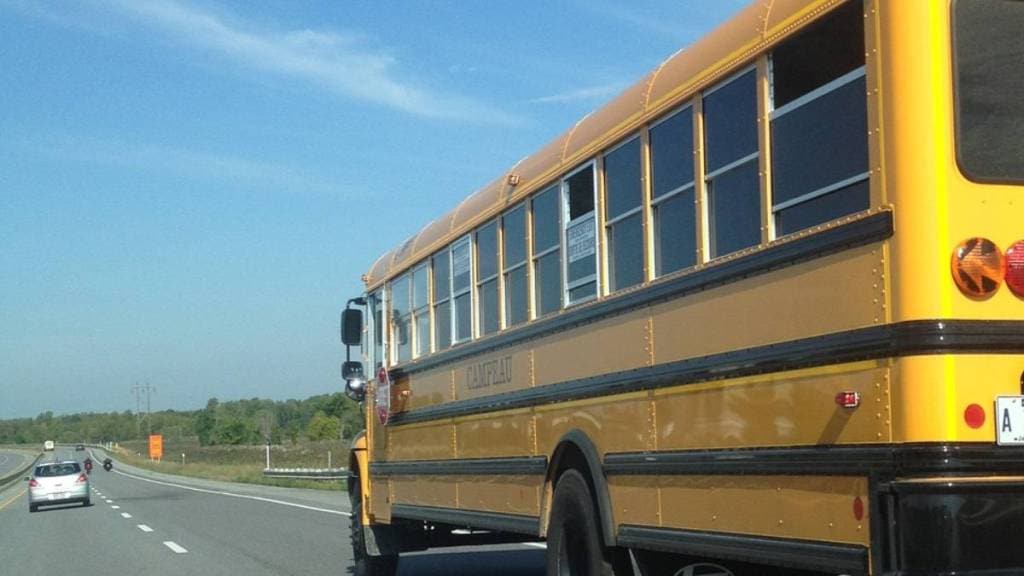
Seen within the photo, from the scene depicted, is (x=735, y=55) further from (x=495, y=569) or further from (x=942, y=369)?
(x=495, y=569)

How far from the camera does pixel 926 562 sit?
4.40m

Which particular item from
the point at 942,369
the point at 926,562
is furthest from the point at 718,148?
the point at 926,562

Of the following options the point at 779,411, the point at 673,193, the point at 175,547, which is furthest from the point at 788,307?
the point at 175,547

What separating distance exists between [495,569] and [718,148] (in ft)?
27.0

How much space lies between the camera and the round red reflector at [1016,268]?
180 inches

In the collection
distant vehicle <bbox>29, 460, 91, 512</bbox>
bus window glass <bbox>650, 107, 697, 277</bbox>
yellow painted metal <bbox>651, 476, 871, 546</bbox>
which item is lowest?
distant vehicle <bbox>29, 460, 91, 512</bbox>

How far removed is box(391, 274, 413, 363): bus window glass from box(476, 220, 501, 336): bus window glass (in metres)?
1.93

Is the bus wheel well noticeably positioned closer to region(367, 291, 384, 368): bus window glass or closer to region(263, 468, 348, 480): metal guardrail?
region(367, 291, 384, 368): bus window glass

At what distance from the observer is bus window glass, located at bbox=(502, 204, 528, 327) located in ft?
27.9

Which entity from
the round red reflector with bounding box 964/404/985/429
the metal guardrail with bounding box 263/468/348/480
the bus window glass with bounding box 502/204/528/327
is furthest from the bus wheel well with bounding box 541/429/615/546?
the metal guardrail with bounding box 263/468/348/480

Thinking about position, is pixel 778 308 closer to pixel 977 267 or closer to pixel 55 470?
pixel 977 267

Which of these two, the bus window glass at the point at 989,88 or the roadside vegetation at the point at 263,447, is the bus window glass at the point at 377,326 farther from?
the bus window glass at the point at 989,88

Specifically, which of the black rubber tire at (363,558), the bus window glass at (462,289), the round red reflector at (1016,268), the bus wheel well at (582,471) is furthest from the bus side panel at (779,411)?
the black rubber tire at (363,558)

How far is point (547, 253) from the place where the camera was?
8.05m
